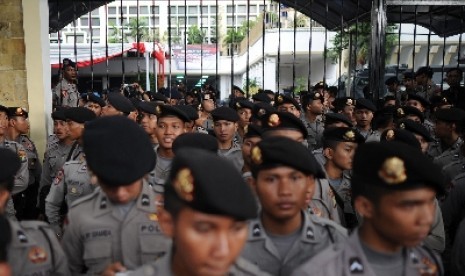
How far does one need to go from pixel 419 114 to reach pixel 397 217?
3858 millimetres

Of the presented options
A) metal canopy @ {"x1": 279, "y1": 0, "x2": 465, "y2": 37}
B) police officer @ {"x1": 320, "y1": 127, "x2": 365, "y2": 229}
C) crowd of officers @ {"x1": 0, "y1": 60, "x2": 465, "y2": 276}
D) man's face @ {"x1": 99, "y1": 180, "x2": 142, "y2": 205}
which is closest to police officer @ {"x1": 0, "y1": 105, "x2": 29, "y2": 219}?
crowd of officers @ {"x1": 0, "y1": 60, "x2": 465, "y2": 276}

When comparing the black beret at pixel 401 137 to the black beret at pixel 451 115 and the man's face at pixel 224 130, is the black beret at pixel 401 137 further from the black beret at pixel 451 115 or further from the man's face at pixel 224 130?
the man's face at pixel 224 130

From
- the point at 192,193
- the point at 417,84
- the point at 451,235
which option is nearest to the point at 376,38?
the point at 417,84

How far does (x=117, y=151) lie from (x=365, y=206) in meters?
1.08

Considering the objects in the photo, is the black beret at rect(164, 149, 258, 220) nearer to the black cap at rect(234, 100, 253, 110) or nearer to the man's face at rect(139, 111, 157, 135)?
the man's face at rect(139, 111, 157, 135)

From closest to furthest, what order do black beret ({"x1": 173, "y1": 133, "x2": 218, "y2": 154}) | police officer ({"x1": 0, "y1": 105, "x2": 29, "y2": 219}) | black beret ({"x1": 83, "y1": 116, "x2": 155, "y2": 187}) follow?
black beret ({"x1": 83, "y1": 116, "x2": 155, "y2": 187}) → black beret ({"x1": 173, "y1": 133, "x2": 218, "y2": 154}) → police officer ({"x1": 0, "y1": 105, "x2": 29, "y2": 219})

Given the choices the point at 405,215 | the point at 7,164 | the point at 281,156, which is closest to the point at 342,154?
the point at 281,156

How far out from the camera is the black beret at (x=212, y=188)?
1.37m

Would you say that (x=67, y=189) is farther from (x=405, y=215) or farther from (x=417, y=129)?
(x=417, y=129)

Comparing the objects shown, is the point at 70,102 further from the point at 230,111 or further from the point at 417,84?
the point at 417,84

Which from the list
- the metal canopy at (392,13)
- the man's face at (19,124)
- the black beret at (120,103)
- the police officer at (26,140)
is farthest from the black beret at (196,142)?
the metal canopy at (392,13)

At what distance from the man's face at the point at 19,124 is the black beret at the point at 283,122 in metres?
3.12

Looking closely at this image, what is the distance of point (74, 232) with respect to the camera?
7.37 ft

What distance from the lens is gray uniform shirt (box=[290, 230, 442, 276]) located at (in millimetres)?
1792
